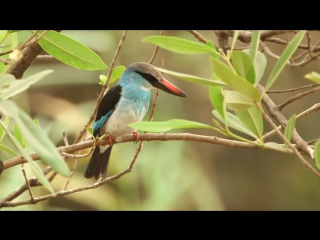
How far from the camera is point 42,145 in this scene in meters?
0.62

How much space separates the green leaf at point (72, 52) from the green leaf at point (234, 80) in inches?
15.3

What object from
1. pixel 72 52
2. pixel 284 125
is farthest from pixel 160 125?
pixel 72 52

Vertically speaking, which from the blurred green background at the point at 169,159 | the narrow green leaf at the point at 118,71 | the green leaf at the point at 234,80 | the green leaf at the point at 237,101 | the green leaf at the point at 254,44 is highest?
the green leaf at the point at 254,44

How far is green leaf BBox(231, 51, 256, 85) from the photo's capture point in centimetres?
68

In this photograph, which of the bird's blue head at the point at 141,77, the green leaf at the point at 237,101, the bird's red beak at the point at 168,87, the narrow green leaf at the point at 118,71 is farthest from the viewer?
the bird's blue head at the point at 141,77

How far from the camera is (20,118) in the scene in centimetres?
64

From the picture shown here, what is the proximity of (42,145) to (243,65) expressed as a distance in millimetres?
268

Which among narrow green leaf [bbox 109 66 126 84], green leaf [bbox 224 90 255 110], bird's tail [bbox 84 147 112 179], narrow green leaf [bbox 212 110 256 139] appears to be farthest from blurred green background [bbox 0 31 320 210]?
green leaf [bbox 224 90 255 110]

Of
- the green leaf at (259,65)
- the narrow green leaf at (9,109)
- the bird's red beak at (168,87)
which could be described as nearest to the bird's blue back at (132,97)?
the bird's red beak at (168,87)

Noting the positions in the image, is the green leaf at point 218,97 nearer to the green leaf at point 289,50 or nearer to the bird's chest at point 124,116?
the green leaf at point 289,50

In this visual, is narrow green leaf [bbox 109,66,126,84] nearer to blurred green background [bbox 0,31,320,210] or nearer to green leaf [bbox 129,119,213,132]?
blurred green background [bbox 0,31,320,210]

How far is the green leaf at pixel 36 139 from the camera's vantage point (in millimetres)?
593

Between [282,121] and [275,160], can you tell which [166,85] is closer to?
[282,121]
